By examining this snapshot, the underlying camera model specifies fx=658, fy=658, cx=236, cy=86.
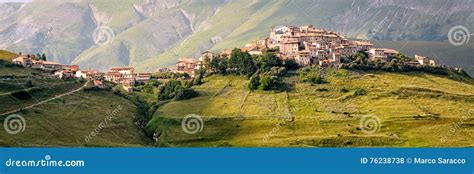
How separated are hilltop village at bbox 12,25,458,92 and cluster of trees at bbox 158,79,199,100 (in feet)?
28.7

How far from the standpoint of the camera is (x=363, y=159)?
43156 millimetres

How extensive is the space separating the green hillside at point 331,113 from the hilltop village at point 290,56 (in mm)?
9924

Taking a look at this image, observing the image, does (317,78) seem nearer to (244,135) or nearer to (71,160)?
(244,135)

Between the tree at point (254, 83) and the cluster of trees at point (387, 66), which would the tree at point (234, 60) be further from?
the cluster of trees at point (387, 66)

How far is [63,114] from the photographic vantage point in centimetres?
9525

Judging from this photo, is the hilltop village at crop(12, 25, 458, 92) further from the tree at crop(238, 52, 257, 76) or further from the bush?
the bush

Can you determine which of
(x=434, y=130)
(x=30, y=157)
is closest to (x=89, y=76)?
(x=434, y=130)

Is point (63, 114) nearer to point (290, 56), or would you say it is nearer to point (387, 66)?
point (290, 56)

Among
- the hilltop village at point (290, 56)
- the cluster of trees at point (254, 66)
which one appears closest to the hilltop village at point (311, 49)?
the hilltop village at point (290, 56)

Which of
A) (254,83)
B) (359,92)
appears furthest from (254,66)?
(359,92)

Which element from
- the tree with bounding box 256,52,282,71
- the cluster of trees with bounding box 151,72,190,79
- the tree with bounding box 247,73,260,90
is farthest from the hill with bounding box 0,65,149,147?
the tree with bounding box 256,52,282,71

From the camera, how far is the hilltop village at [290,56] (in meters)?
134

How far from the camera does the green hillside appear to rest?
9481 centimetres

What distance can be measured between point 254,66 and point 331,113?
28.1 meters
